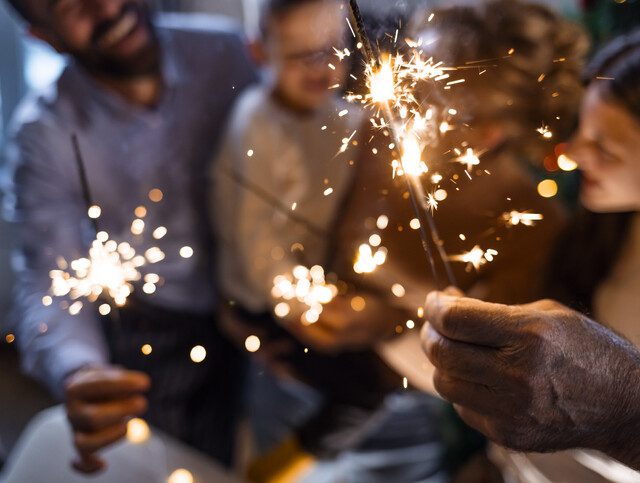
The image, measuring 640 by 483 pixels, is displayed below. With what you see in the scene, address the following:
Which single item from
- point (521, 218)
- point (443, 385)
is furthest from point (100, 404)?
point (521, 218)

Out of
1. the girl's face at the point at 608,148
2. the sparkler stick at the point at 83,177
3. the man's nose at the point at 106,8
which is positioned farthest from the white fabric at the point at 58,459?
the girl's face at the point at 608,148

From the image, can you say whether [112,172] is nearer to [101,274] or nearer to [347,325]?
[101,274]

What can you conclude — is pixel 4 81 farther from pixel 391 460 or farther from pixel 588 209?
pixel 391 460

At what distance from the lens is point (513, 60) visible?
0.78 meters

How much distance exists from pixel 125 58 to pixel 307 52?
0.29m

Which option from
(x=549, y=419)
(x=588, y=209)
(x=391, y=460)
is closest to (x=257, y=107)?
(x=588, y=209)

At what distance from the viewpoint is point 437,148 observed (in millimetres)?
729

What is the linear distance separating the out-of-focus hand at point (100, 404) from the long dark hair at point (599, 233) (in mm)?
578

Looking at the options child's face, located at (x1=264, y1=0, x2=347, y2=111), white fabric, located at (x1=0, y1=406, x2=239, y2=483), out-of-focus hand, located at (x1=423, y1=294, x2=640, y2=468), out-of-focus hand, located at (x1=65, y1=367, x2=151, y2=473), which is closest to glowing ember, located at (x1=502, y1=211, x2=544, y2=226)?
out-of-focus hand, located at (x1=423, y1=294, x2=640, y2=468)

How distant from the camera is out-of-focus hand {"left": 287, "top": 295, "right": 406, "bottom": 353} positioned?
3.57ft

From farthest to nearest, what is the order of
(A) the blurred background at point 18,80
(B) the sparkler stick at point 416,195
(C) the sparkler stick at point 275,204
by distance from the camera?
1. (C) the sparkler stick at point 275,204
2. (A) the blurred background at point 18,80
3. (B) the sparkler stick at point 416,195

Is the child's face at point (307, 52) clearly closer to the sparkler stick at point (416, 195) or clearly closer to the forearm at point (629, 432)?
the sparkler stick at point (416, 195)

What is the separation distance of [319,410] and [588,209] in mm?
729

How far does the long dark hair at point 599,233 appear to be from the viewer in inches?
29.6
